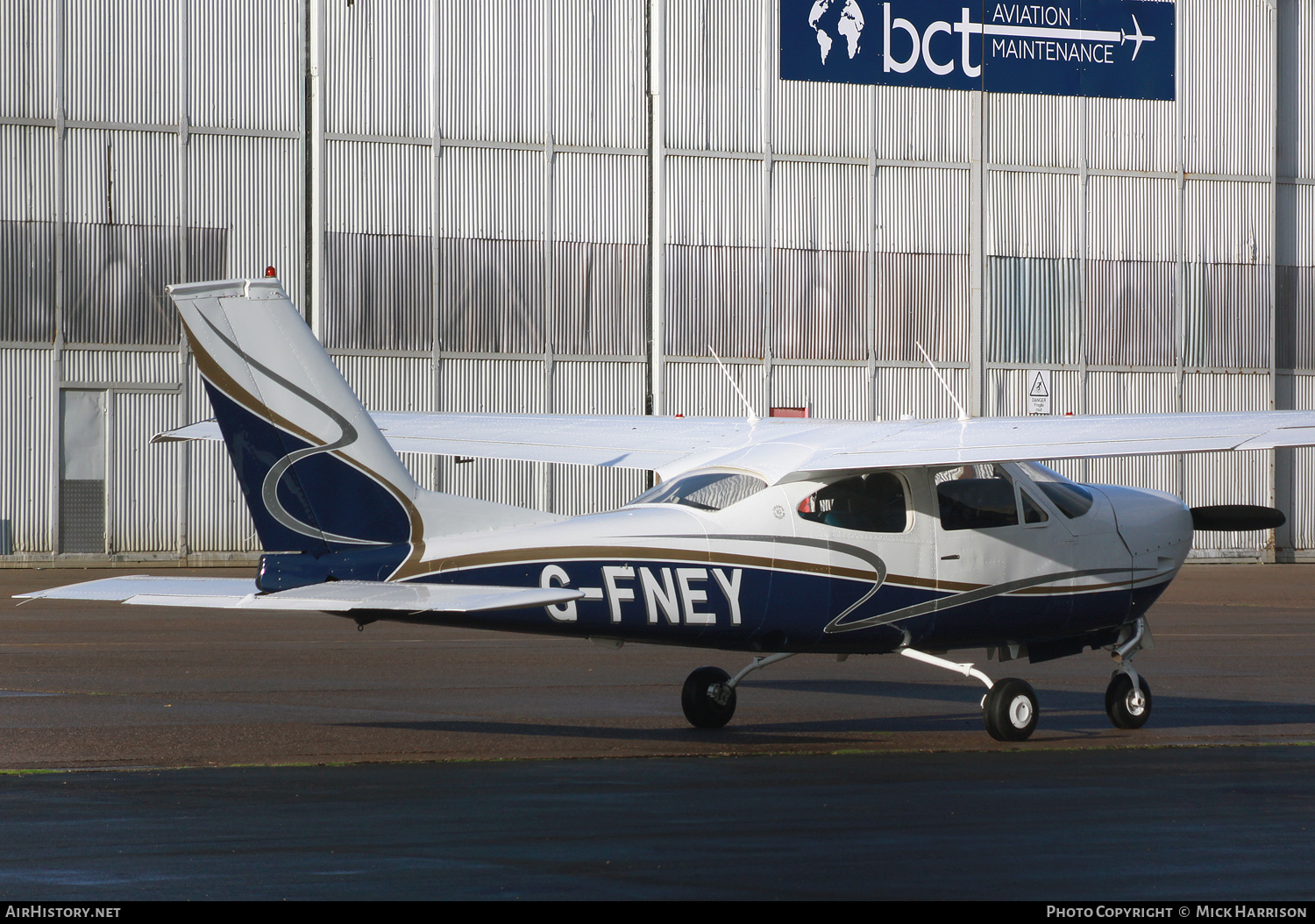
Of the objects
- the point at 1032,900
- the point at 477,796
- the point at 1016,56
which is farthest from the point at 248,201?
the point at 1032,900

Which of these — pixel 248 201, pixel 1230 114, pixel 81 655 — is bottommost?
pixel 81 655

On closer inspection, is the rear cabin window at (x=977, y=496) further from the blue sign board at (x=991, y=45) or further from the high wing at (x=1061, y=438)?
the blue sign board at (x=991, y=45)

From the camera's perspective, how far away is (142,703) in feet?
46.3

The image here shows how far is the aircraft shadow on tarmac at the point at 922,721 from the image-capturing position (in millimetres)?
12766

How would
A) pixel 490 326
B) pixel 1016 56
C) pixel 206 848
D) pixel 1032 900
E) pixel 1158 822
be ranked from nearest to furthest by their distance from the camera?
pixel 1032 900, pixel 206 848, pixel 1158 822, pixel 490 326, pixel 1016 56

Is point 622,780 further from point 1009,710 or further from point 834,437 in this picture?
point 834,437

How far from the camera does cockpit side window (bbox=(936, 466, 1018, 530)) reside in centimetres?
1300

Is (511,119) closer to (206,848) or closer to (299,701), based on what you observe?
(299,701)

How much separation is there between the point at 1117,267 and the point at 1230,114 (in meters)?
4.83

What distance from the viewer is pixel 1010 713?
41.1 feet

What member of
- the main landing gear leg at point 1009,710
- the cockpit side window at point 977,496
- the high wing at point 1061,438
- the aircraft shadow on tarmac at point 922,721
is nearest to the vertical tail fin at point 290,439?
the aircraft shadow on tarmac at point 922,721

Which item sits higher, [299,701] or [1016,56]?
[1016,56]

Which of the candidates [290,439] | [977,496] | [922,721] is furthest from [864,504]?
[290,439]

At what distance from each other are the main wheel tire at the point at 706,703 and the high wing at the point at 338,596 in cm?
233
